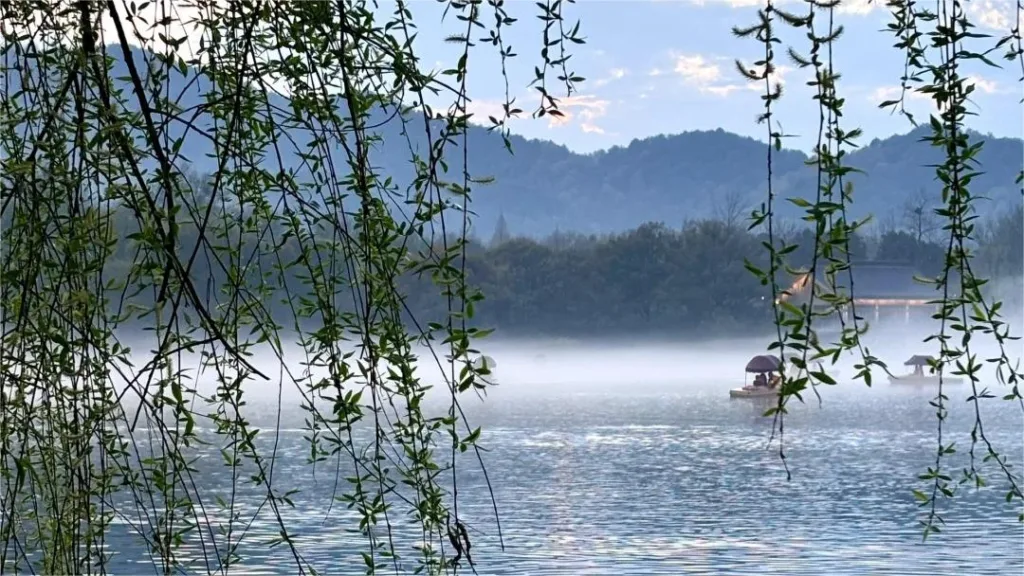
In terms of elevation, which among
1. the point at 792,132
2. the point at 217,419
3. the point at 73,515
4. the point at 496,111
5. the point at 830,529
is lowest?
the point at 830,529

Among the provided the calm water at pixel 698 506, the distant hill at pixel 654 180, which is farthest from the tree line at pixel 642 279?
the distant hill at pixel 654 180

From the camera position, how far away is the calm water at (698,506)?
16781 millimetres

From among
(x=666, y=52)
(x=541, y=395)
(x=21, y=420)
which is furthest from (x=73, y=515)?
(x=541, y=395)

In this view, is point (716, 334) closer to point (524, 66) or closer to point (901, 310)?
point (901, 310)

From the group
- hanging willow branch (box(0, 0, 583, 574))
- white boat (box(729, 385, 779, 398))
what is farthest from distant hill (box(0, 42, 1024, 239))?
hanging willow branch (box(0, 0, 583, 574))

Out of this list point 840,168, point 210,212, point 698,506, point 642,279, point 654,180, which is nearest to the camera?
point 840,168

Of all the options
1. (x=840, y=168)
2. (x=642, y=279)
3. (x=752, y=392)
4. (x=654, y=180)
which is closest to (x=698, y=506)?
(x=840, y=168)

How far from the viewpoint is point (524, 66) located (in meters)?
2.07

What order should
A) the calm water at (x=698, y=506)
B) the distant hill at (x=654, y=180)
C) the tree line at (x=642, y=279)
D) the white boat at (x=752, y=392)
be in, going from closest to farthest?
1. the calm water at (x=698, y=506)
2. the white boat at (x=752, y=392)
3. the tree line at (x=642, y=279)
4. the distant hill at (x=654, y=180)

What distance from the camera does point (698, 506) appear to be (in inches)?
884

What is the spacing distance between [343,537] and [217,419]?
17.2m

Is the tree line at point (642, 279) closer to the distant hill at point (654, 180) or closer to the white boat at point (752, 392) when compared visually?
the white boat at point (752, 392)

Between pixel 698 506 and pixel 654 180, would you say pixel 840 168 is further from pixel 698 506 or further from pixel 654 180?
pixel 654 180

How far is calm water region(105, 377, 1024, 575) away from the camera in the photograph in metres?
16.8
